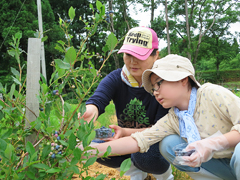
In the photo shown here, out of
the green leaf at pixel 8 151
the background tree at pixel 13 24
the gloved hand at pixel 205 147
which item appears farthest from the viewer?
the background tree at pixel 13 24

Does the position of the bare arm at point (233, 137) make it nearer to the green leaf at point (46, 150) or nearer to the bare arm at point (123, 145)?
the bare arm at point (123, 145)

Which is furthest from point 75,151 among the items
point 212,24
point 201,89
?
point 212,24

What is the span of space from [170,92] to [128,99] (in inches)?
21.1

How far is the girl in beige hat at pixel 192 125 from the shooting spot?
1.11 m

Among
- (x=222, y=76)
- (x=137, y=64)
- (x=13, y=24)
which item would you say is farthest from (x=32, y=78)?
(x=222, y=76)

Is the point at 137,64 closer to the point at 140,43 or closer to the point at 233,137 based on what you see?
the point at 140,43

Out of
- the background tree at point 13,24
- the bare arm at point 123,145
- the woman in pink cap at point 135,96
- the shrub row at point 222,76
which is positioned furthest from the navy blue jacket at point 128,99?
the shrub row at point 222,76

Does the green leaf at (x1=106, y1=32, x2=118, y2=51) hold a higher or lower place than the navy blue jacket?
higher

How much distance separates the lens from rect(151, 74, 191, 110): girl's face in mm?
1235

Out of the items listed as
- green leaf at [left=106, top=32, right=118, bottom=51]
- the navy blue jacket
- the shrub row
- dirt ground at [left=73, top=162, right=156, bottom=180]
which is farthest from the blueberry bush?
the shrub row

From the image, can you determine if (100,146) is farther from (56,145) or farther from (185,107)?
(185,107)

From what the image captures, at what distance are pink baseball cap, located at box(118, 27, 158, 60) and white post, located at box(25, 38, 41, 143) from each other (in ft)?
2.22

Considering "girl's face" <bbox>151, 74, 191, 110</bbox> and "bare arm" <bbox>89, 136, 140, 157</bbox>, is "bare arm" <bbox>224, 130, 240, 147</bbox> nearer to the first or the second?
"girl's face" <bbox>151, 74, 191, 110</bbox>

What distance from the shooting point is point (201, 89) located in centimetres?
132
